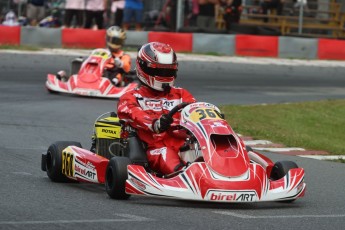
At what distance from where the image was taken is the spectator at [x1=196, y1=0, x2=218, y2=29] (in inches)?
1024

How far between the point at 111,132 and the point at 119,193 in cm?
132

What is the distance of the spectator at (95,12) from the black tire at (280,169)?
16414mm

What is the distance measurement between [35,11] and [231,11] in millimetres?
4791

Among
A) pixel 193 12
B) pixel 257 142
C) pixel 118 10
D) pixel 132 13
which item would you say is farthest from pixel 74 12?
pixel 257 142

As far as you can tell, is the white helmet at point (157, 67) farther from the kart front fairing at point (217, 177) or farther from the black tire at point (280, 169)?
the black tire at point (280, 169)

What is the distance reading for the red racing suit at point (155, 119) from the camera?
27.6ft

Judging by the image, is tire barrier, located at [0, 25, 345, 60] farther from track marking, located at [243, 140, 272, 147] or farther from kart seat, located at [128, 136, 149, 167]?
kart seat, located at [128, 136, 149, 167]

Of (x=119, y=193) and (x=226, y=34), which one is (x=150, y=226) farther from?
(x=226, y=34)

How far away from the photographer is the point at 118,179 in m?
8.01

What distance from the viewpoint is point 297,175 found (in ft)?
27.0

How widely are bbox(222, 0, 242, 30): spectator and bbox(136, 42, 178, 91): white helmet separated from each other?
16.7 m

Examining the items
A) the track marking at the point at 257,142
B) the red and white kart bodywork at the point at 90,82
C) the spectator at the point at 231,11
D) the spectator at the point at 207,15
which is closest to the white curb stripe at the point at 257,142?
the track marking at the point at 257,142

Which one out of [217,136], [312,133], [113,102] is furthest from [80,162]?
[113,102]

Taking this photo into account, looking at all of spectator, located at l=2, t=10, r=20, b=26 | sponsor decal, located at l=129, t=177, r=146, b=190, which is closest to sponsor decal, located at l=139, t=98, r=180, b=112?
sponsor decal, located at l=129, t=177, r=146, b=190
